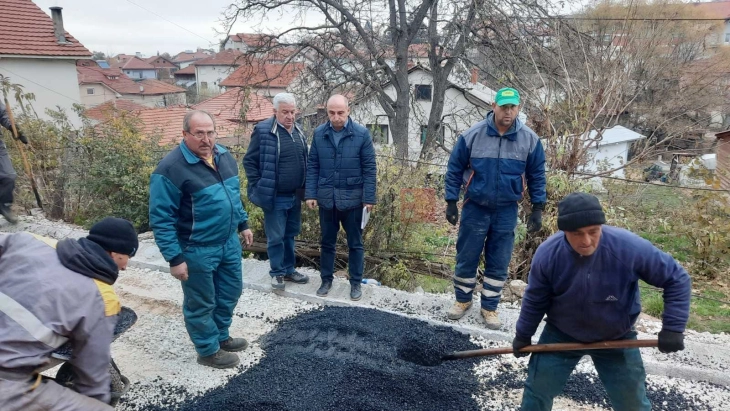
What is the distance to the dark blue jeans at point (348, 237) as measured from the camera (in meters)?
3.95

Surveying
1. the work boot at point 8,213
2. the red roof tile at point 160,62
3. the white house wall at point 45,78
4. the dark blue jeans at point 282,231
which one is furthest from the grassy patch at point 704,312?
the red roof tile at point 160,62

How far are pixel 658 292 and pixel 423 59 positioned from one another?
14655 mm

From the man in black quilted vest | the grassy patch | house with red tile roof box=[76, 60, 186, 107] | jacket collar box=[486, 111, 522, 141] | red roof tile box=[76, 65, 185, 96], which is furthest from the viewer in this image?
red roof tile box=[76, 65, 185, 96]

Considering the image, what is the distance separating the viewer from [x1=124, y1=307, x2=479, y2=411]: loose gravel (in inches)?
111

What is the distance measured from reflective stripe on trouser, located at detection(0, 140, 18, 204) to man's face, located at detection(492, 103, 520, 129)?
4.85 m

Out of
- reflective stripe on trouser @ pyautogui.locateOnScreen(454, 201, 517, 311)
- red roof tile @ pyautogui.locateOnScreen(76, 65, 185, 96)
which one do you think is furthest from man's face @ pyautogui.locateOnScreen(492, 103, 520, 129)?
red roof tile @ pyautogui.locateOnScreen(76, 65, 185, 96)

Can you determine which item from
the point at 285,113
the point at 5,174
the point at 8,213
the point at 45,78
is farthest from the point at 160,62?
the point at 285,113

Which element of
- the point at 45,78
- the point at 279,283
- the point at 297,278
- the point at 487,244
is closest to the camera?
the point at 487,244

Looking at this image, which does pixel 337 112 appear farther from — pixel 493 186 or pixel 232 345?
pixel 232 345

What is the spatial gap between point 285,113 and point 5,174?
10.8ft

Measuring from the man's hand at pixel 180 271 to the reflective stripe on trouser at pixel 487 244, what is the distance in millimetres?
1962

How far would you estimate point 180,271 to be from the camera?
111 inches

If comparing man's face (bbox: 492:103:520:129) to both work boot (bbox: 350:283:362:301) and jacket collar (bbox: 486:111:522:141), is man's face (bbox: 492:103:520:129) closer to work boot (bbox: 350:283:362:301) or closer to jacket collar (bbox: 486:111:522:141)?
jacket collar (bbox: 486:111:522:141)

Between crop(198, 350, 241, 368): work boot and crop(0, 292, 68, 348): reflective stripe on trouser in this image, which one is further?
crop(198, 350, 241, 368): work boot
